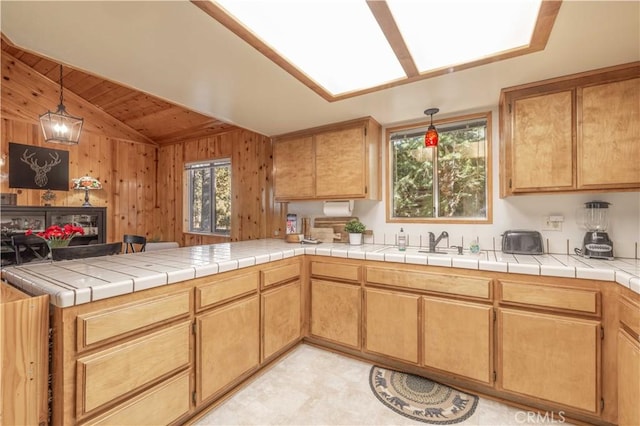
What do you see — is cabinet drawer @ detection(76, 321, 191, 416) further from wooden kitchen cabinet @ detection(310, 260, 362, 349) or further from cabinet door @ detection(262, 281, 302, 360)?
wooden kitchen cabinet @ detection(310, 260, 362, 349)

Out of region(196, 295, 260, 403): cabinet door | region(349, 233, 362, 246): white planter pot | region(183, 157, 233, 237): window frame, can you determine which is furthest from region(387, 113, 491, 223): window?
region(183, 157, 233, 237): window frame

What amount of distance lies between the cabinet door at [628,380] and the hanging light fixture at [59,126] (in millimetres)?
4236

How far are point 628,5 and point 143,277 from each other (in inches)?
101

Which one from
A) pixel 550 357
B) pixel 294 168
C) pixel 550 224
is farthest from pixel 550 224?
pixel 294 168

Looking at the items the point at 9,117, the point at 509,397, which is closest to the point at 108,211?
the point at 9,117

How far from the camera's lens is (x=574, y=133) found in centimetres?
185

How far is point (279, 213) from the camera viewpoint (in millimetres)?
3504

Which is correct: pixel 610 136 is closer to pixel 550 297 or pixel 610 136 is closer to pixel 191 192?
pixel 550 297

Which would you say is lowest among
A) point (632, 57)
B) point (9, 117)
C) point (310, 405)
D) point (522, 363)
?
point (310, 405)

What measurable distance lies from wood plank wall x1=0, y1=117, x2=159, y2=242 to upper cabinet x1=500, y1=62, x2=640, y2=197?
5.33m

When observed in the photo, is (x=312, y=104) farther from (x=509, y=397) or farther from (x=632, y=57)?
(x=509, y=397)

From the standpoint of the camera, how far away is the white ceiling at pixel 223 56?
1.27 meters

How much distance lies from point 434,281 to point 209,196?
3.67 m

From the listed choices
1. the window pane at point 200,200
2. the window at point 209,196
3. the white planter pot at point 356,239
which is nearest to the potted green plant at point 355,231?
the white planter pot at point 356,239
